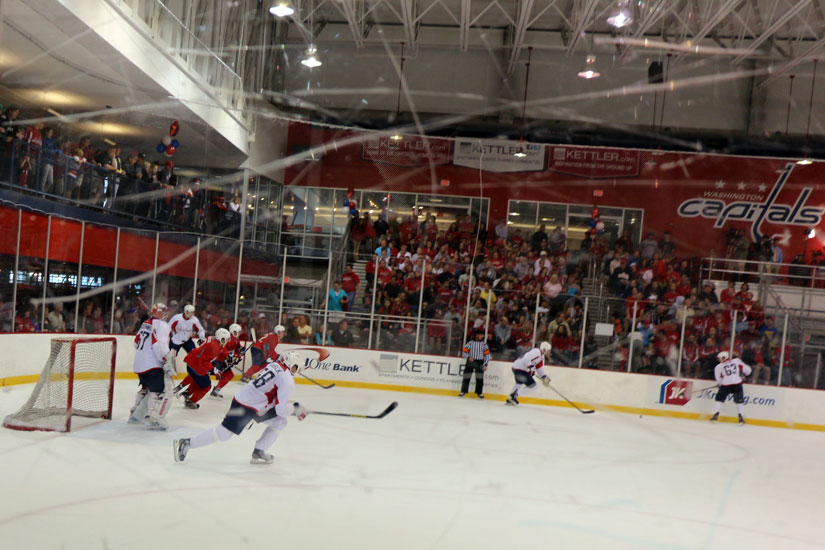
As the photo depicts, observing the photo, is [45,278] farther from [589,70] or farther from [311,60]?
[589,70]

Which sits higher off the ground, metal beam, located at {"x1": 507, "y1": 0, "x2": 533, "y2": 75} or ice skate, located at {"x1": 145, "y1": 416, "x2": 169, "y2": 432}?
metal beam, located at {"x1": 507, "y1": 0, "x2": 533, "y2": 75}

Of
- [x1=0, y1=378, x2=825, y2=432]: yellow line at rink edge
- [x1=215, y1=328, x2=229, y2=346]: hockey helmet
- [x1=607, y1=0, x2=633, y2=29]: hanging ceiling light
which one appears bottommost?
[x1=0, y1=378, x2=825, y2=432]: yellow line at rink edge

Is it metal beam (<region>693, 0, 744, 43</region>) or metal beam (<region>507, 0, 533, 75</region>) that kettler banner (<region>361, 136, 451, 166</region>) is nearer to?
metal beam (<region>507, 0, 533, 75</region>)

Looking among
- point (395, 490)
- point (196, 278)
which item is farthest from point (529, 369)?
point (395, 490)

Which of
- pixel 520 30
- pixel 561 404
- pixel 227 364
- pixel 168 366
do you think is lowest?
pixel 561 404

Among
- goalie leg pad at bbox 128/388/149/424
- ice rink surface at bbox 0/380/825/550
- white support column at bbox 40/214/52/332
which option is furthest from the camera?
white support column at bbox 40/214/52/332

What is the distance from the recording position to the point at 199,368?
333 inches

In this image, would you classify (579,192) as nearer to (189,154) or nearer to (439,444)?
(189,154)

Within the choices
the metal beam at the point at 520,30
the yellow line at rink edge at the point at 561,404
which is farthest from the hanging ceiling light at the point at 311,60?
the yellow line at rink edge at the point at 561,404

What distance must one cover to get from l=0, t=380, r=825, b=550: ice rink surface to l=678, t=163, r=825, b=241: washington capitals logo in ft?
35.4

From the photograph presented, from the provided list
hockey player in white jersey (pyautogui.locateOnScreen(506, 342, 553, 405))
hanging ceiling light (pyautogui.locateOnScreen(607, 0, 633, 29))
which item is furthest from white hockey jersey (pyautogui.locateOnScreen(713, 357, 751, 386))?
hanging ceiling light (pyautogui.locateOnScreen(607, 0, 633, 29))

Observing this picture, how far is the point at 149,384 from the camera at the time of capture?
7484mm

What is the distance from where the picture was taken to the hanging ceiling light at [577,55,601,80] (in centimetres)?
1714

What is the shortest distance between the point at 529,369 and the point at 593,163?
954 cm
